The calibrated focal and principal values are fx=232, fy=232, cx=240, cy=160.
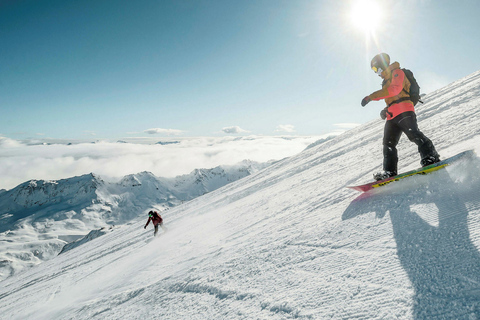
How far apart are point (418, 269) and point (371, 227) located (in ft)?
2.93

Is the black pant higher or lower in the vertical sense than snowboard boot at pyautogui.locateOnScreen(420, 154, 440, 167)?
higher

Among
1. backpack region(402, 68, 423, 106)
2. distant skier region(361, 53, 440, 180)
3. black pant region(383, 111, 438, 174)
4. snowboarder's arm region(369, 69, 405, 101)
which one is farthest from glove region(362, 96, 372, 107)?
backpack region(402, 68, 423, 106)

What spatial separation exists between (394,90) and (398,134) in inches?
35.3

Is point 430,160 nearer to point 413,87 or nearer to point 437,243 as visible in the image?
point 413,87

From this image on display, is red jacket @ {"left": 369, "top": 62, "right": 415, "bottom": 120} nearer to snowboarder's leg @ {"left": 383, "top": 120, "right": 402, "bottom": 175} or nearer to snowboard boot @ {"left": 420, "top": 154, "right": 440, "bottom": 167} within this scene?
snowboarder's leg @ {"left": 383, "top": 120, "right": 402, "bottom": 175}

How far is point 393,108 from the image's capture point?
4.48m

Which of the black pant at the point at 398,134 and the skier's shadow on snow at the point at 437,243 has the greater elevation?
the black pant at the point at 398,134

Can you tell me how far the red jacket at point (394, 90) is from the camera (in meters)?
4.22

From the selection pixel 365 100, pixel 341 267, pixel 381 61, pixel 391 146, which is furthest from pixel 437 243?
pixel 381 61

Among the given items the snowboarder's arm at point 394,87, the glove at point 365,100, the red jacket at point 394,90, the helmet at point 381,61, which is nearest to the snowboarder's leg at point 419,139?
the red jacket at point 394,90

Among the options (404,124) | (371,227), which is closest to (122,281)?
(371,227)

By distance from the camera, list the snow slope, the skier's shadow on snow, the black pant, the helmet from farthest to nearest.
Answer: the helmet, the black pant, the snow slope, the skier's shadow on snow

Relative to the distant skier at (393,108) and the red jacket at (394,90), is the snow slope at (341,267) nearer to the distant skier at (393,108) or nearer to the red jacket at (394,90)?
the distant skier at (393,108)

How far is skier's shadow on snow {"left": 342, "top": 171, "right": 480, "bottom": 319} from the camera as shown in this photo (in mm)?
1502
